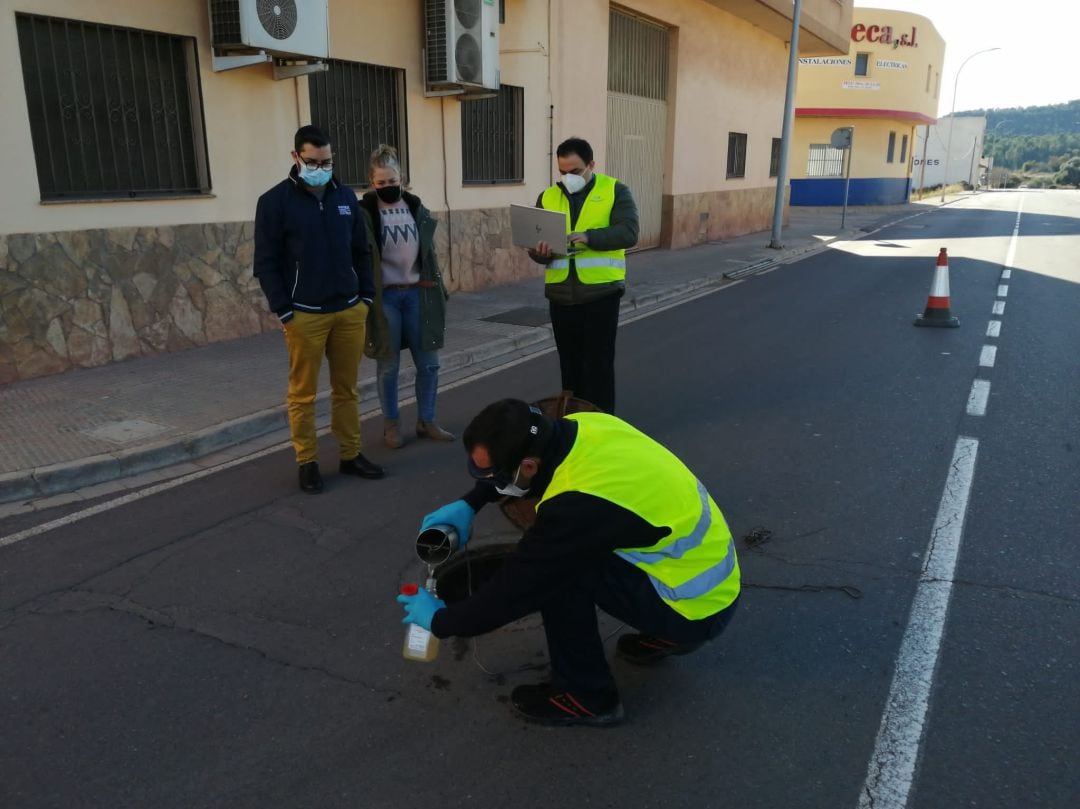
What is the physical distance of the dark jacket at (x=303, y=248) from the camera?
4969mm

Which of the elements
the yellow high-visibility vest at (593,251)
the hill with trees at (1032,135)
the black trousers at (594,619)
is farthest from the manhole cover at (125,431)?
the hill with trees at (1032,135)

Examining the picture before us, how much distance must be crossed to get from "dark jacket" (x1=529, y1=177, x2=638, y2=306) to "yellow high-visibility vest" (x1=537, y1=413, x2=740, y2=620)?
2741mm

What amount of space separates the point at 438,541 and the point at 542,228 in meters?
3.00

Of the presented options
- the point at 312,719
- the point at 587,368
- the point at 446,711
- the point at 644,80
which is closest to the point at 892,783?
the point at 446,711

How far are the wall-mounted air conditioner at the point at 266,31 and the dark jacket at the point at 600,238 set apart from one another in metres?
3.98

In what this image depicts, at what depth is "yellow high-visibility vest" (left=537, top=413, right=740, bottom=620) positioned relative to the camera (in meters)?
2.71

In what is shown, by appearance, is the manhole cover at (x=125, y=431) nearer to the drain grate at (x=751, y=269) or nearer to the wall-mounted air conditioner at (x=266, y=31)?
the wall-mounted air conditioner at (x=266, y=31)

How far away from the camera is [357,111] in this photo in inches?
416

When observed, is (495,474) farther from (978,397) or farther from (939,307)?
(939,307)

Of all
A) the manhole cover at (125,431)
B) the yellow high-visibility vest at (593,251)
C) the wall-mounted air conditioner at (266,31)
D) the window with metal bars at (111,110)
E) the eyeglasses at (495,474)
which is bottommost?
the manhole cover at (125,431)

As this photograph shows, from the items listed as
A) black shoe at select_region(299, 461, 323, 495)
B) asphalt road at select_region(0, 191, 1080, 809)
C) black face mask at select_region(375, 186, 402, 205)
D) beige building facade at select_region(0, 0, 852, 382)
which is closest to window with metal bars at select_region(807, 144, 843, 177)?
beige building facade at select_region(0, 0, 852, 382)

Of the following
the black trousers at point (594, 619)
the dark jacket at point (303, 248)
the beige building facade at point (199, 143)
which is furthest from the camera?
the beige building facade at point (199, 143)

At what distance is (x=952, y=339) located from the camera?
9.60 meters

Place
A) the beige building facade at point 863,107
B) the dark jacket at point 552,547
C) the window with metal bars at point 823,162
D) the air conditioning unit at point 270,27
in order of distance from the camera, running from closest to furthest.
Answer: the dark jacket at point 552,547
the air conditioning unit at point 270,27
the beige building facade at point 863,107
the window with metal bars at point 823,162
